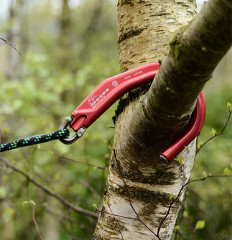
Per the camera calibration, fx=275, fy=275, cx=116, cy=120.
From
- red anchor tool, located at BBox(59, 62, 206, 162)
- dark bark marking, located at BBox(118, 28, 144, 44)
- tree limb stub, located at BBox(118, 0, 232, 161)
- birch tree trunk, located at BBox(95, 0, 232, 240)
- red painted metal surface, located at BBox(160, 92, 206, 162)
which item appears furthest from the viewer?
dark bark marking, located at BBox(118, 28, 144, 44)

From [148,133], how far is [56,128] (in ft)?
8.89

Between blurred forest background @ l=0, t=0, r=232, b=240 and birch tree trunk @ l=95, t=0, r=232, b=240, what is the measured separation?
0.90 metres

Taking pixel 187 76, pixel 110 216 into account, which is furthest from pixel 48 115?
pixel 187 76

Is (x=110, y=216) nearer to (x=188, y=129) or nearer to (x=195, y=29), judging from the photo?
(x=188, y=129)

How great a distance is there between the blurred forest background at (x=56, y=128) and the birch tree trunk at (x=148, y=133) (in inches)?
35.3

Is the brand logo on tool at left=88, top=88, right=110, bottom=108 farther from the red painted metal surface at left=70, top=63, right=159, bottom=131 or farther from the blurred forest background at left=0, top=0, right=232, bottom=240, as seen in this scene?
the blurred forest background at left=0, top=0, right=232, bottom=240

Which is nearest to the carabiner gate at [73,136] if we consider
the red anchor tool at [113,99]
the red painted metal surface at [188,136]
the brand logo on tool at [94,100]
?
the red anchor tool at [113,99]

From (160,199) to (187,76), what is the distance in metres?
0.58

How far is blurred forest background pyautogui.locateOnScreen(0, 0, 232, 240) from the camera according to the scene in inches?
121

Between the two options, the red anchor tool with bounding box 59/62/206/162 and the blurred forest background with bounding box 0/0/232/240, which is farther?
the blurred forest background with bounding box 0/0/232/240

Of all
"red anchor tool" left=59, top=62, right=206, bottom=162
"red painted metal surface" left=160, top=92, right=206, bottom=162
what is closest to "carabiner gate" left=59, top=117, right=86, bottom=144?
"red anchor tool" left=59, top=62, right=206, bottom=162

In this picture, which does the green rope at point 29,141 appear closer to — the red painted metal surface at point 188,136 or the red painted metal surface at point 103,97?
the red painted metal surface at point 103,97

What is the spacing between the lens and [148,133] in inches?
39.0

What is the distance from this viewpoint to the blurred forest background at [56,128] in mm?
3078
